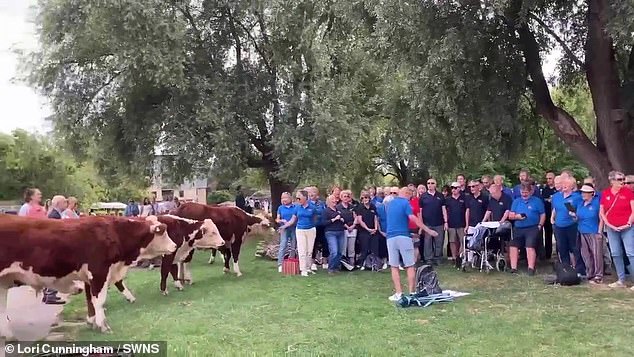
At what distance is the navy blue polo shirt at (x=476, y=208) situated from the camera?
13.4m

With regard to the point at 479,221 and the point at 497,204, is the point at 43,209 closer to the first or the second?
the point at 479,221

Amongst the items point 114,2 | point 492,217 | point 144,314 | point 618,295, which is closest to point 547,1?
point 492,217

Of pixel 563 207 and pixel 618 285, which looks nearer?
pixel 618 285

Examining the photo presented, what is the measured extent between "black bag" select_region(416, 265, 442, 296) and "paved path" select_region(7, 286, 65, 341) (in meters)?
5.19

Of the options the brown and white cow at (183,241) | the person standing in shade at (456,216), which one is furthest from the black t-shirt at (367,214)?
the brown and white cow at (183,241)

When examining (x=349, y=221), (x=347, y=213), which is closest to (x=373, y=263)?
(x=349, y=221)

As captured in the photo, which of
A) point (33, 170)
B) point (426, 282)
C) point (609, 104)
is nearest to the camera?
point (426, 282)

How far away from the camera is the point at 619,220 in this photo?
34.5ft

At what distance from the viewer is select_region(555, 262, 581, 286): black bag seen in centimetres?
1084

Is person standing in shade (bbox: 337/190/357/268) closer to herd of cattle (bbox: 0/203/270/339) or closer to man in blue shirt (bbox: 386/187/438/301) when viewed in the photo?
man in blue shirt (bbox: 386/187/438/301)

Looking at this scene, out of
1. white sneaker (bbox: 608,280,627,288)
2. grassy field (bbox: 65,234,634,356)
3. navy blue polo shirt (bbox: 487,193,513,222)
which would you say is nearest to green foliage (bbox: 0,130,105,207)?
grassy field (bbox: 65,234,634,356)

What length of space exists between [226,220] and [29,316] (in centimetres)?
592

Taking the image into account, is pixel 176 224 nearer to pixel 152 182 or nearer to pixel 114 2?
pixel 114 2

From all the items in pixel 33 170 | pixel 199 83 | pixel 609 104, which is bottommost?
pixel 609 104
